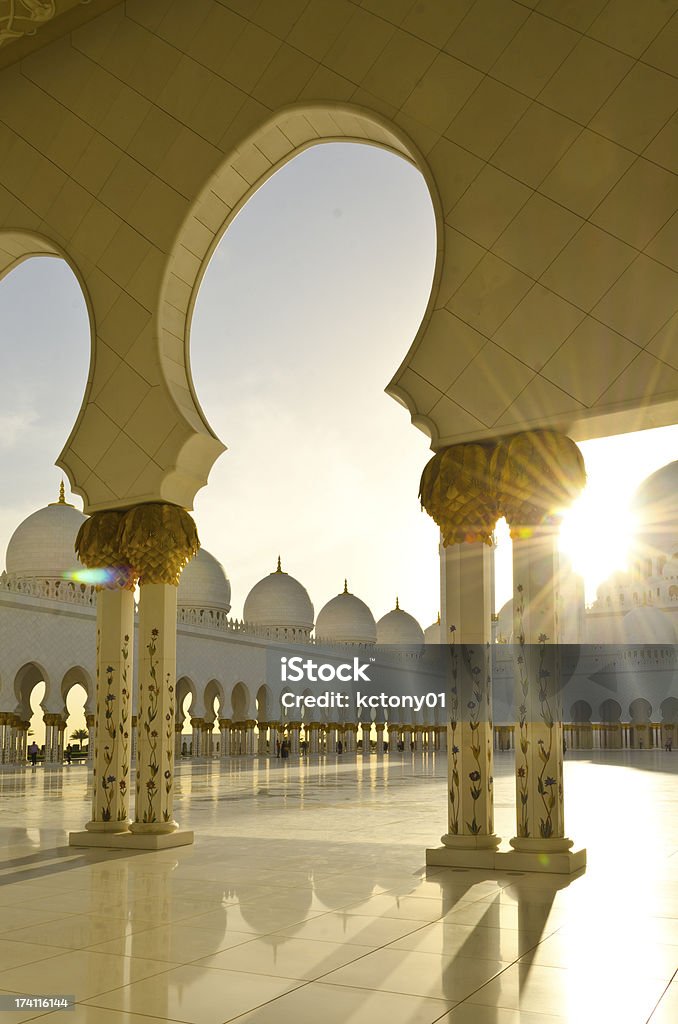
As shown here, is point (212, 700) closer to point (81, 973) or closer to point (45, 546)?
point (45, 546)

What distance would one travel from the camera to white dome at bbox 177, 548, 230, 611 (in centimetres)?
2866

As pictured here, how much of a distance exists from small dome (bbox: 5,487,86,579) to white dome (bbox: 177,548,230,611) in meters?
4.27

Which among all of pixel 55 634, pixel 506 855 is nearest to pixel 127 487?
pixel 506 855

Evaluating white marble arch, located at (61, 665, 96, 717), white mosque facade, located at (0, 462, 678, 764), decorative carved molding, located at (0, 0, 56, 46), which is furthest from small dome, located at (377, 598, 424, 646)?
decorative carved molding, located at (0, 0, 56, 46)

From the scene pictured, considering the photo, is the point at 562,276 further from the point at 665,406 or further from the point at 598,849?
the point at 598,849

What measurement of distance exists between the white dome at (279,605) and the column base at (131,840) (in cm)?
2731

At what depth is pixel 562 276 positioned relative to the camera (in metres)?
4.98

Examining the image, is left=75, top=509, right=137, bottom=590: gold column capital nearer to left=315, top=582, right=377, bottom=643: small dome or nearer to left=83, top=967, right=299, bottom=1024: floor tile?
left=83, top=967, right=299, bottom=1024: floor tile

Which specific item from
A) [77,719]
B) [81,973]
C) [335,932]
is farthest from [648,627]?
[81,973]

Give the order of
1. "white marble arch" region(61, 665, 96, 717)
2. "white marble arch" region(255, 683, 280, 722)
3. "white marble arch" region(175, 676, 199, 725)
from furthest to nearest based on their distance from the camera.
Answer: "white marble arch" region(255, 683, 280, 722)
"white marble arch" region(175, 676, 199, 725)
"white marble arch" region(61, 665, 96, 717)

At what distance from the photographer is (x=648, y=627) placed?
3456 cm

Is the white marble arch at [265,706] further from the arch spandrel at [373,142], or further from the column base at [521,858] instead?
the column base at [521,858]

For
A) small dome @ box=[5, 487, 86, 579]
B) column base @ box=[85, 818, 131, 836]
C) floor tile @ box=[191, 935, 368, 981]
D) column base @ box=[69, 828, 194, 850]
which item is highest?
small dome @ box=[5, 487, 86, 579]

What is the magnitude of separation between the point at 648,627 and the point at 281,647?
13.1 metres
